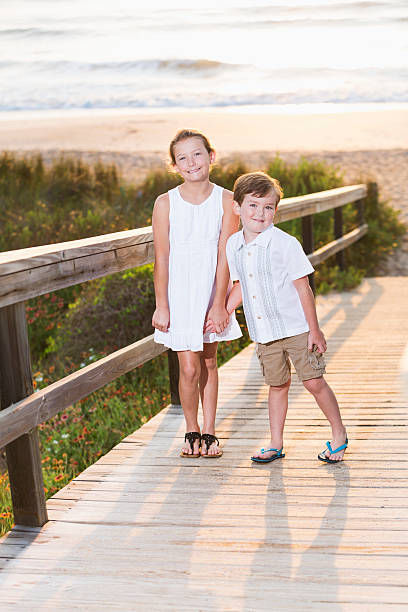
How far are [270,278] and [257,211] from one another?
0.87ft

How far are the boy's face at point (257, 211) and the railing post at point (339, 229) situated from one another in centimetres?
557

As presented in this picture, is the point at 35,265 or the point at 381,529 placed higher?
the point at 35,265

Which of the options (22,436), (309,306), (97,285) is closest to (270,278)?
(309,306)

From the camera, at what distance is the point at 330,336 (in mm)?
6109

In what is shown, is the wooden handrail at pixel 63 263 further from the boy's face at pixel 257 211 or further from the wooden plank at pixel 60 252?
the boy's face at pixel 257 211

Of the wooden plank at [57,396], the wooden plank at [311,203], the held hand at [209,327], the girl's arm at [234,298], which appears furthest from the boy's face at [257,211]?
the wooden plank at [311,203]

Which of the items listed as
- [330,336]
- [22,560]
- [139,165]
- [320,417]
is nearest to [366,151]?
[139,165]

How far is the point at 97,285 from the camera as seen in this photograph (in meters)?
7.89

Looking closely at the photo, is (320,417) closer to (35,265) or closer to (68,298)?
(35,265)

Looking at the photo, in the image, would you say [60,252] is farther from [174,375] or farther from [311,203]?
[311,203]

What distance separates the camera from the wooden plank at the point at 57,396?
2.65 m

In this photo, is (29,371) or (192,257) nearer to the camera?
(29,371)

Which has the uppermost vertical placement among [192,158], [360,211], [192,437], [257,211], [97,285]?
[192,158]

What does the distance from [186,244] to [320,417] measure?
127 centimetres
